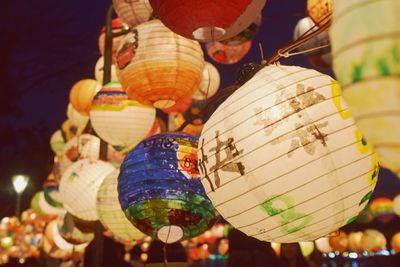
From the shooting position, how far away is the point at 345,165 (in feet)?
4.79

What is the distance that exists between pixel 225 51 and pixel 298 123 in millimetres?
3748

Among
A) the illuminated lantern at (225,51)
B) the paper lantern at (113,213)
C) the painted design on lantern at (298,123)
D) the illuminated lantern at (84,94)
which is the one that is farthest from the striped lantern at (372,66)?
the illuminated lantern at (84,94)

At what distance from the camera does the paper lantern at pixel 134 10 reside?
340 cm

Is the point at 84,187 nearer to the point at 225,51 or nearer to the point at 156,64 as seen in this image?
the point at 156,64

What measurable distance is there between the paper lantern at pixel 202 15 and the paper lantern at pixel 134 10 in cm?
134

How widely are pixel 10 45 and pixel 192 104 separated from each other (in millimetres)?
9791

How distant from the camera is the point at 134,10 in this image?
134 inches

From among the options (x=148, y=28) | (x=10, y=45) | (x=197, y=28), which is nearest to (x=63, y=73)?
(x=10, y=45)

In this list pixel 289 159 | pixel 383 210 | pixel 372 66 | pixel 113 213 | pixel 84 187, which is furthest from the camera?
pixel 383 210

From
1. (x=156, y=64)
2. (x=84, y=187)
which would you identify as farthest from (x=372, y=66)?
(x=84, y=187)

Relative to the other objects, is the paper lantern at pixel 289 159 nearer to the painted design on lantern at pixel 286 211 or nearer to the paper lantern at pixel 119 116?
the painted design on lantern at pixel 286 211

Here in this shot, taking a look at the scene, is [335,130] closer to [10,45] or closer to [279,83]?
[279,83]

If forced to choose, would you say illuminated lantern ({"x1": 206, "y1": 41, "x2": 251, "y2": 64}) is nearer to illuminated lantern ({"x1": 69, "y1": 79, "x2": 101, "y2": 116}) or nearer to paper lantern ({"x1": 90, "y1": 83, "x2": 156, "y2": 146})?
illuminated lantern ({"x1": 69, "y1": 79, "x2": 101, "y2": 116})

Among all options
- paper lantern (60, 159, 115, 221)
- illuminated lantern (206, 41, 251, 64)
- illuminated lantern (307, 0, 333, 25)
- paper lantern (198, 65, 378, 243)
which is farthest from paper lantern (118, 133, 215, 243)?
illuminated lantern (206, 41, 251, 64)
